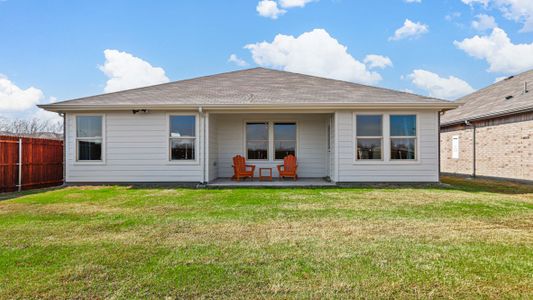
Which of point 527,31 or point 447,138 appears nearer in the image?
point 447,138

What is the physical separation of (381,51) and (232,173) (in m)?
11.2

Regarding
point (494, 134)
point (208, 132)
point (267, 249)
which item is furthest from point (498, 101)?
point (267, 249)

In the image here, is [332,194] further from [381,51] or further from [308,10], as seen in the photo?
[381,51]

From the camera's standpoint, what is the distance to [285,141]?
1215 centimetres

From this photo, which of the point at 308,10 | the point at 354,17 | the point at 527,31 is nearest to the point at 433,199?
the point at 354,17

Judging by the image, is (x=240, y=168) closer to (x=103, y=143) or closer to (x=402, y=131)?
(x=103, y=143)

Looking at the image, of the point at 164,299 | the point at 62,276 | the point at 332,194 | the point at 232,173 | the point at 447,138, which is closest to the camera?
the point at 164,299

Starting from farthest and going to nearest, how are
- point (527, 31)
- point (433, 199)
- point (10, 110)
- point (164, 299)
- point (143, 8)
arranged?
point (10, 110), point (527, 31), point (143, 8), point (433, 199), point (164, 299)

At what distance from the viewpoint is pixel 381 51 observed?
1811 centimetres

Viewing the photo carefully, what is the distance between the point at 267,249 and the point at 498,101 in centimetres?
1429

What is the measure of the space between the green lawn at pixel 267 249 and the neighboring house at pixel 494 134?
5864 millimetres

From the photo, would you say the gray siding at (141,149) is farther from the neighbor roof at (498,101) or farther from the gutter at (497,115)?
the gutter at (497,115)

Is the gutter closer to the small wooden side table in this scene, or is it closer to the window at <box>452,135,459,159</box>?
the window at <box>452,135,459,159</box>

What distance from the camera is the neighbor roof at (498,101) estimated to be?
39.4 feet
